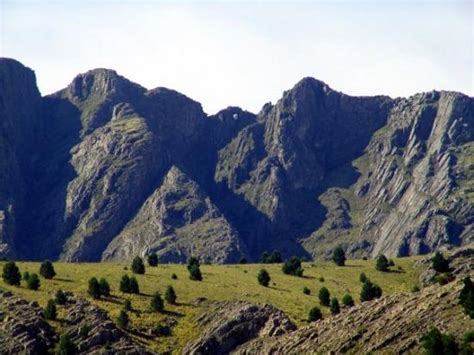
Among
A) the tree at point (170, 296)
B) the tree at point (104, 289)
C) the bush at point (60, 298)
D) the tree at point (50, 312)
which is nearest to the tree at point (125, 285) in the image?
the tree at point (104, 289)

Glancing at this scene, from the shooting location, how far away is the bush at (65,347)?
356 ft

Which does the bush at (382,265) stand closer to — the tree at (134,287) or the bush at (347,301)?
the bush at (347,301)

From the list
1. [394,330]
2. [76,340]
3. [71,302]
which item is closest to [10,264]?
[71,302]

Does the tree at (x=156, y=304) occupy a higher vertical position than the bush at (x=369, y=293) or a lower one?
higher

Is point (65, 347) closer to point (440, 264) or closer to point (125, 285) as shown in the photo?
point (125, 285)

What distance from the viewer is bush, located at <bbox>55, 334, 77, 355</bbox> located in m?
108

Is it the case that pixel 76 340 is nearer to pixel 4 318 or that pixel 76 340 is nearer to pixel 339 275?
pixel 4 318

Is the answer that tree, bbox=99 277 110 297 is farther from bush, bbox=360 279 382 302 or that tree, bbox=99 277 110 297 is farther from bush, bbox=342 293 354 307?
bush, bbox=360 279 382 302

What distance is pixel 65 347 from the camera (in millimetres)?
108688

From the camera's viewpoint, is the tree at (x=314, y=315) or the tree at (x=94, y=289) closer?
the tree at (x=314, y=315)

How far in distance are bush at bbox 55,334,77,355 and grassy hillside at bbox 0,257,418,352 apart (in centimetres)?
707

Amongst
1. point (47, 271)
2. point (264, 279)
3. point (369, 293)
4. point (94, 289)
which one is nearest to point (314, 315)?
point (369, 293)

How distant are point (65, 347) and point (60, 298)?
53.1ft

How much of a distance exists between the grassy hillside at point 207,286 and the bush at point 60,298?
252 centimetres
